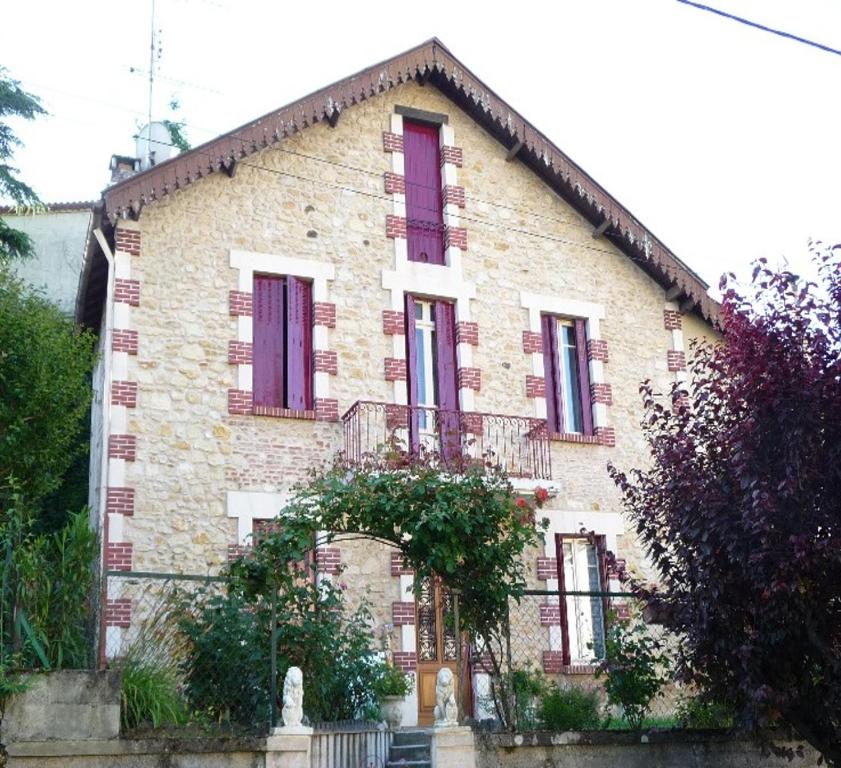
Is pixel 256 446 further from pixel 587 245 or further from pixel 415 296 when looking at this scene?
pixel 587 245

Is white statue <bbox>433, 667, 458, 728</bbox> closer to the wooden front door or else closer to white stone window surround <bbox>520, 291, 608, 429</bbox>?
the wooden front door

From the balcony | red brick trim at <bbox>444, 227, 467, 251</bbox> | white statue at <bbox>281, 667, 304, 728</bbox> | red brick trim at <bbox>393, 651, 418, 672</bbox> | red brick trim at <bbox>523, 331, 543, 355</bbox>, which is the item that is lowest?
white statue at <bbox>281, 667, 304, 728</bbox>

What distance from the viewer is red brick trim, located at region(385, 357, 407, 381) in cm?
1489

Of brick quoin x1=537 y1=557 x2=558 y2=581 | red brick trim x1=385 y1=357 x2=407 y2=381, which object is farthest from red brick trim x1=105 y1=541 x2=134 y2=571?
brick quoin x1=537 y1=557 x2=558 y2=581

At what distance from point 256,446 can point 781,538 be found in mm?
7005

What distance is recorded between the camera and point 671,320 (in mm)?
17328

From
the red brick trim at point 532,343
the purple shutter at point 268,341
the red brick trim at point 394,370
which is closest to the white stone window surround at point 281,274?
the purple shutter at point 268,341

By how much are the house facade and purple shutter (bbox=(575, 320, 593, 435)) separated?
0.13 ft

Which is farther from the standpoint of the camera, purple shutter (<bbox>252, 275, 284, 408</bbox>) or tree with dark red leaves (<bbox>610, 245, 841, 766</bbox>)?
purple shutter (<bbox>252, 275, 284, 408</bbox>)

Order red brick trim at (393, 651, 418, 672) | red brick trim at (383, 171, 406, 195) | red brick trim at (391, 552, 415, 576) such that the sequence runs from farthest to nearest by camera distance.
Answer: red brick trim at (383, 171, 406, 195)
red brick trim at (391, 552, 415, 576)
red brick trim at (393, 651, 418, 672)

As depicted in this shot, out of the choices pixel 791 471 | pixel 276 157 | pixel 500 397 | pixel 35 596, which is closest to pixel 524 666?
pixel 500 397

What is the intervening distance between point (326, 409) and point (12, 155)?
534 cm

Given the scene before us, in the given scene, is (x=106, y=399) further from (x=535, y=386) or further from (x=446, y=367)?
(x=535, y=386)

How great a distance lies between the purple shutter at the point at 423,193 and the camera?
16.0 metres
